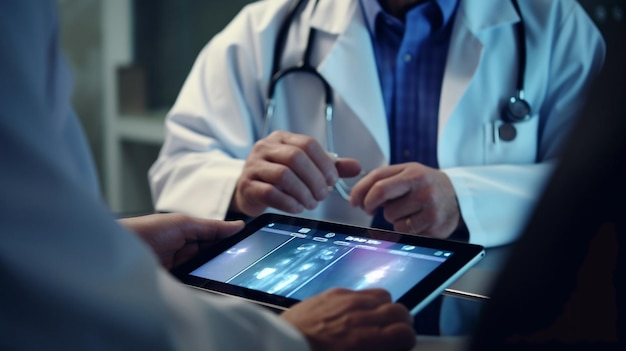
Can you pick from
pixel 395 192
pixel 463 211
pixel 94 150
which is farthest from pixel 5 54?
pixel 94 150

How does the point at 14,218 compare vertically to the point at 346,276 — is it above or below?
above

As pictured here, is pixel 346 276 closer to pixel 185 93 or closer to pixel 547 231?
pixel 547 231

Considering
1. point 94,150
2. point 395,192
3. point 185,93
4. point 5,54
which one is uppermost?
point 5,54

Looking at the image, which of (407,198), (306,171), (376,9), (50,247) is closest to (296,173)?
(306,171)

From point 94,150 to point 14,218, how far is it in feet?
6.58

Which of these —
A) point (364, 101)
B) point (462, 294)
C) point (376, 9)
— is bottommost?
point (462, 294)

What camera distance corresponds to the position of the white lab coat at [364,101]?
109cm

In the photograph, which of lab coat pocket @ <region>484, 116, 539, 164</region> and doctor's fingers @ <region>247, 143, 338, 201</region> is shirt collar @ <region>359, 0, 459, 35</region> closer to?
lab coat pocket @ <region>484, 116, 539, 164</region>

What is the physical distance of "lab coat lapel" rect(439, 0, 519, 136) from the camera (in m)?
1.13

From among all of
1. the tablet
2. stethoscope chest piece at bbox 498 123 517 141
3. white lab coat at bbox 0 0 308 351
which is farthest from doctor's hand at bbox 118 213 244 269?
stethoscope chest piece at bbox 498 123 517 141

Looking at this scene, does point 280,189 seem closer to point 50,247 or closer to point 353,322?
point 353,322

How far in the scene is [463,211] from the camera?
1.01 metres

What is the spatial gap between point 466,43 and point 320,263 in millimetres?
612

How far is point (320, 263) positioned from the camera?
650 millimetres
